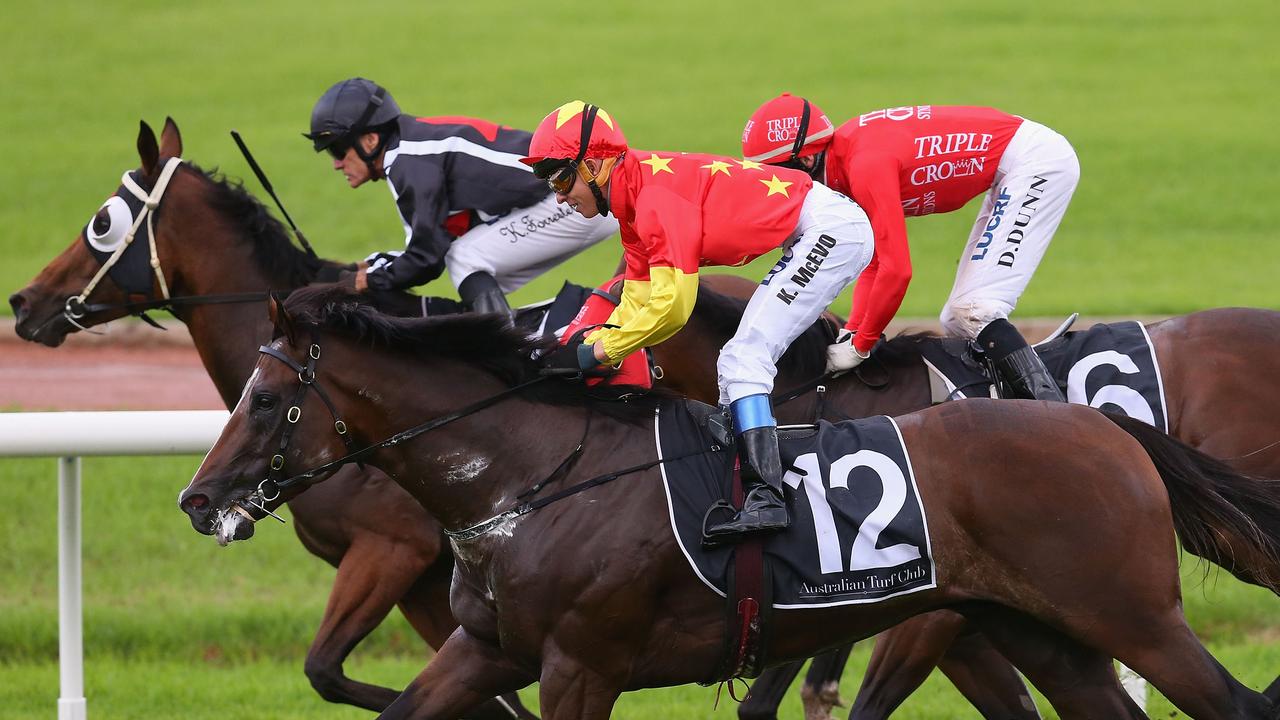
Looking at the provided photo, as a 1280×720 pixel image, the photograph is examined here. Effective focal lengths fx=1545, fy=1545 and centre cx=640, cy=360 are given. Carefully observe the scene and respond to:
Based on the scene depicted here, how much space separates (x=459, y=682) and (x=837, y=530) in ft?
3.42

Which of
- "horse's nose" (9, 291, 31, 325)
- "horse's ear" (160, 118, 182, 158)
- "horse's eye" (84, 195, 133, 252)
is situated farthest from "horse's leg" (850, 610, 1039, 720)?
"horse's nose" (9, 291, 31, 325)

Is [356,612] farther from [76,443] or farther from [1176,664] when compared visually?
[1176,664]

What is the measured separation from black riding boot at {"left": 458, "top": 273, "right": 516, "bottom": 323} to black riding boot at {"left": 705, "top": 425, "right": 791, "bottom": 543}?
1944 mm

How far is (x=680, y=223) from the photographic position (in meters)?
3.85

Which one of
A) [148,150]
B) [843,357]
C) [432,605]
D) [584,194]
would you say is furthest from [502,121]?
[584,194]

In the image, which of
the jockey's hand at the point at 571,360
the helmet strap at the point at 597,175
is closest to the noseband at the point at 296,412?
the jockey's hand at the point at 571,360

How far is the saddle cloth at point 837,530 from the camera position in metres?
3.67

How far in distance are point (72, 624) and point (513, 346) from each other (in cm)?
226

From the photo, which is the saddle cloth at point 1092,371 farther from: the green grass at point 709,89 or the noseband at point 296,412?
the green grass at point 709,89

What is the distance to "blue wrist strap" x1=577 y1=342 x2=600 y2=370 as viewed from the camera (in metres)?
3.86

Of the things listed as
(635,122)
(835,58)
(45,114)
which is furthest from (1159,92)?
(45,114)

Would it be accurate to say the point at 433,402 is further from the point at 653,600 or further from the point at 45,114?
the point at 45,114

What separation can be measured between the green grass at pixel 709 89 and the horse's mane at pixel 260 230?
657 centimetres

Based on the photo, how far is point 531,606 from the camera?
3686 mm
